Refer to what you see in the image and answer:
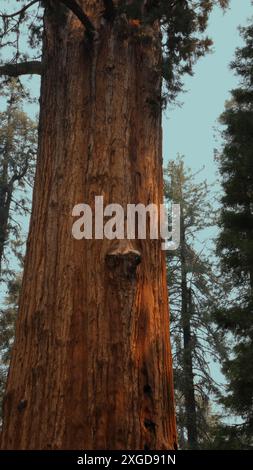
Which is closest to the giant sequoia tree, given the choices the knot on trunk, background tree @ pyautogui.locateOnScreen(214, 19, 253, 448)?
the knot on trunk

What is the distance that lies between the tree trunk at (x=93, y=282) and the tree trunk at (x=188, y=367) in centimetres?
1447

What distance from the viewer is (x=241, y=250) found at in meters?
9.80

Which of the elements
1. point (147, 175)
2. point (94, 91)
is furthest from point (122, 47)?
point (147, 175)

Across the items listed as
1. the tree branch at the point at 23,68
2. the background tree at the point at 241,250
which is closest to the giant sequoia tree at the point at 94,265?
the tree branch at the point at 23,68

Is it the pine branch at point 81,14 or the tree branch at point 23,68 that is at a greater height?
the tree branch at point 23,68

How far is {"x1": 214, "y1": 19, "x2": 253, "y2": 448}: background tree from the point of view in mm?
8922

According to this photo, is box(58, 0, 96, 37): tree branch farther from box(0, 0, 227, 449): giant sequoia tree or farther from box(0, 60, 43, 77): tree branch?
box(0, 60, 43, 77): tree branch

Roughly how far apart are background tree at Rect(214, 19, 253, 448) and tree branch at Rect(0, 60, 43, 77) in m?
5.67

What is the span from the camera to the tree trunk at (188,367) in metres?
18.0

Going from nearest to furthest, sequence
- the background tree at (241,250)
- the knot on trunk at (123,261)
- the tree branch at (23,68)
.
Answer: the knot on trunk at (123,261), the tree branch at (23,68), the background tree at (241,250)

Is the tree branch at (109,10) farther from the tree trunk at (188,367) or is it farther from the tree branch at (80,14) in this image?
the tree trunk at (188,367)

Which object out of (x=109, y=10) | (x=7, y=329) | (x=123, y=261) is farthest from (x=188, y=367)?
(x=123, y=261)

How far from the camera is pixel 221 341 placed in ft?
65.8

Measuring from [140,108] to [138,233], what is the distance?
1104 mm
